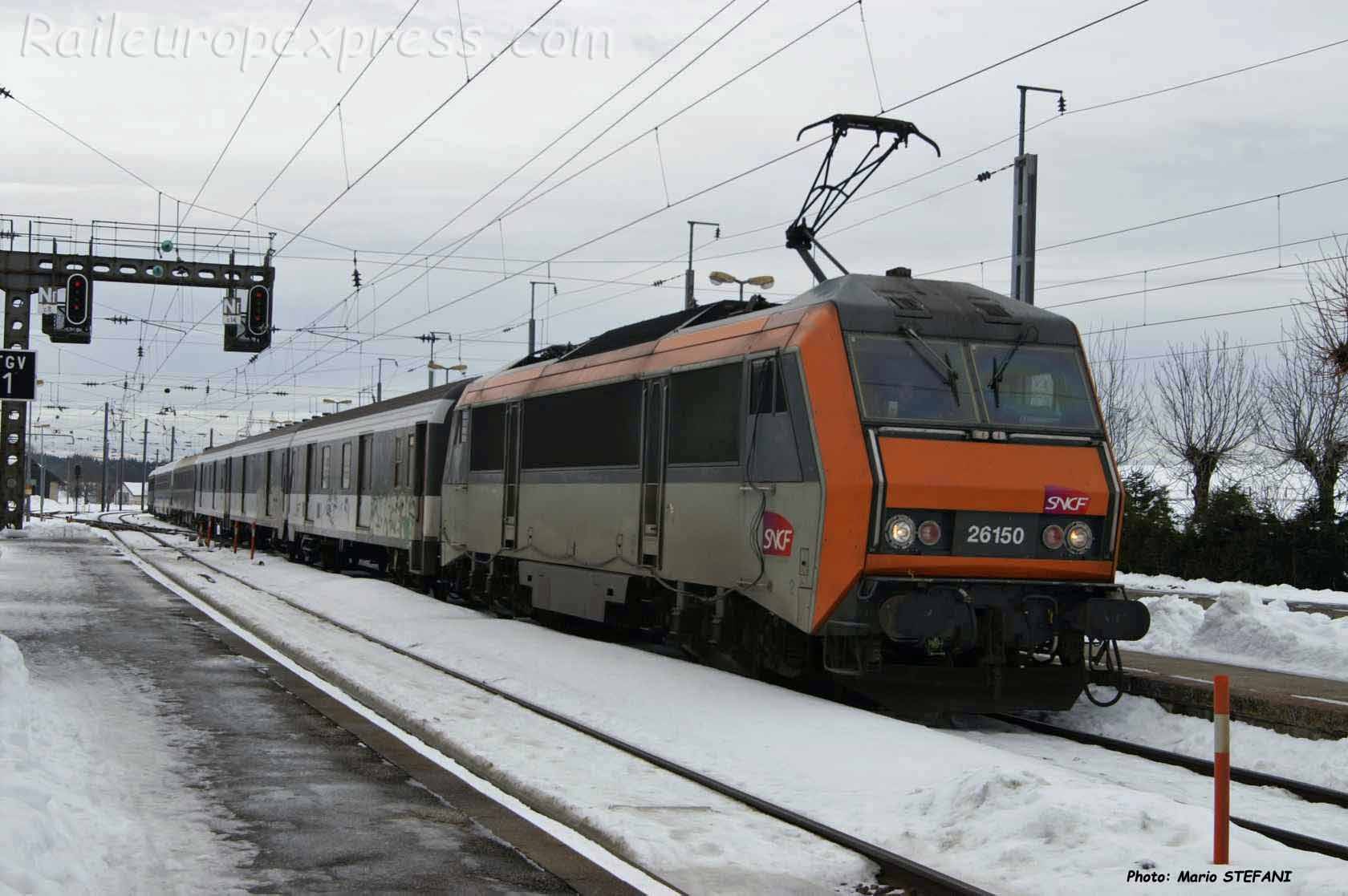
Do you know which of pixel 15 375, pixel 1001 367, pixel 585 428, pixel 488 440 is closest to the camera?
pixel 1001 367

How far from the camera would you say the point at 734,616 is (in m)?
13.7

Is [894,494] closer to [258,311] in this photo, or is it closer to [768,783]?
[768,783]

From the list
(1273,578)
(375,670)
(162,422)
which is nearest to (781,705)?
(375,670)

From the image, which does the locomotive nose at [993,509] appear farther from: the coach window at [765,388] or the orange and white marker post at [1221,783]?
the orange and white marker post at [1221,783]

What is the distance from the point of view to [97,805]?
797cm

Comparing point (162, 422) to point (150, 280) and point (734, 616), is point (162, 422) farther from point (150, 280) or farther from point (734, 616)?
point (734, 616)

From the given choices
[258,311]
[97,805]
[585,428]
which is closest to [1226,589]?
[585,428]

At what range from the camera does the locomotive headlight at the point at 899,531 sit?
1135 centimetres

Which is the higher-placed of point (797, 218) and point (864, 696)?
point (797, 218)

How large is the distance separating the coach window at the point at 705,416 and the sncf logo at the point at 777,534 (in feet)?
2.87

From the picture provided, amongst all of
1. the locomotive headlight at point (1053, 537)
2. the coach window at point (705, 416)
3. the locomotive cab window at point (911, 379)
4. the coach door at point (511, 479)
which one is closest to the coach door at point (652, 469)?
the coach window at point (705, 416)

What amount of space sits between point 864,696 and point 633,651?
9.75 feet

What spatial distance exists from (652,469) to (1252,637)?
725 cm

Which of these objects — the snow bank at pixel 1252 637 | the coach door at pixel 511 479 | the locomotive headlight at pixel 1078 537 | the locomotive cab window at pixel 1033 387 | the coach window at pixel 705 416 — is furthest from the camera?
the coach door at pixel 511 479
